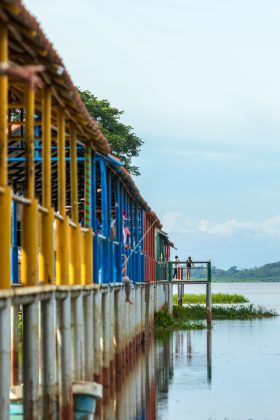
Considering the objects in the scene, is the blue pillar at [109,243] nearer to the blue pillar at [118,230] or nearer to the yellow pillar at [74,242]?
the blue pillar at [118,230]

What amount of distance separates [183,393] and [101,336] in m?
3.42

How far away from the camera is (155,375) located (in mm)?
27391

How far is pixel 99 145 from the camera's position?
18.7m

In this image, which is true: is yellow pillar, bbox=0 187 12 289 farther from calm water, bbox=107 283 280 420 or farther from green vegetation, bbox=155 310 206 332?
green vegetation, bbox=155 310 206 332

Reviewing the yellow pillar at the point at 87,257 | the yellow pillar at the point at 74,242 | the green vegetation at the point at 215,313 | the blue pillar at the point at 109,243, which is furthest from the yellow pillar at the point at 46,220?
the green vegetation at the point at 215,313

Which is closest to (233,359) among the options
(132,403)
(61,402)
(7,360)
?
(132,403)

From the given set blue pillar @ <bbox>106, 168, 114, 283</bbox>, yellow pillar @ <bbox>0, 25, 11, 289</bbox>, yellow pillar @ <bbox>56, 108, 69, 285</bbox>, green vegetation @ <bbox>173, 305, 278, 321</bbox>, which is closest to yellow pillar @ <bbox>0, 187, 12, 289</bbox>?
yellow pillar @ <bbox>0, 25, 11, 289</bbox>

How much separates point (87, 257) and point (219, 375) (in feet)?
36.7

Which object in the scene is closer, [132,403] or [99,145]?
[99,145]

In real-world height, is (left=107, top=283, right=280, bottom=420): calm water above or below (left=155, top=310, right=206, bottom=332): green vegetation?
below

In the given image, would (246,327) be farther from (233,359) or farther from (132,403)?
(132,403)

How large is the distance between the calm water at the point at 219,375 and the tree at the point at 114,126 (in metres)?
12.6

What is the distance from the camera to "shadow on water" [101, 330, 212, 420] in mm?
20534

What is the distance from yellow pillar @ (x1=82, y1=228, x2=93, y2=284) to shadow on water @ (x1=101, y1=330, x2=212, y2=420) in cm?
274
